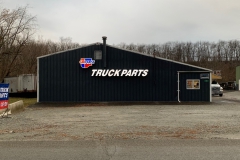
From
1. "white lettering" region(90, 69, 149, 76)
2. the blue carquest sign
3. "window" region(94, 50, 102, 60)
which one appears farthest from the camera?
"window" region(94, 50, 102, 60)

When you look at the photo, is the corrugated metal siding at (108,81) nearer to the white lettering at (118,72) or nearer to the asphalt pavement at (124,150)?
the white lettering at (118,72)

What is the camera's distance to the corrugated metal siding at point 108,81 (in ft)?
84.4

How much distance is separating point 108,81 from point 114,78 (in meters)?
0.60

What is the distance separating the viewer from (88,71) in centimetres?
2577

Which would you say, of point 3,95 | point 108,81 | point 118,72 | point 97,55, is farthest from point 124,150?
point 97,55

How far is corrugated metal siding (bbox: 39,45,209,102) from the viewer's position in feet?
84.4

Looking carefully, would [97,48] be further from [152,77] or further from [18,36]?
[18,36]

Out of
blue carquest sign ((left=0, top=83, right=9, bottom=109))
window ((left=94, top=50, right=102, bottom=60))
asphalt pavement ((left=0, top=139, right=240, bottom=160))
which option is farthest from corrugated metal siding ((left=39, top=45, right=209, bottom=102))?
asphalt pavement ((left=0, top=139, right=240, bottom=160))

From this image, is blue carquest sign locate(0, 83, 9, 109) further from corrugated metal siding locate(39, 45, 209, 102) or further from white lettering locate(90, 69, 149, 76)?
white lettering locate(90, 69, 149, 76)

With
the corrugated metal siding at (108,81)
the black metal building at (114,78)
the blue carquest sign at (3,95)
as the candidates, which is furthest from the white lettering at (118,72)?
the blue carquest sign at (3,95)

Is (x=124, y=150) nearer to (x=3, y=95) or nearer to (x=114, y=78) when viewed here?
(x=3, y=95)

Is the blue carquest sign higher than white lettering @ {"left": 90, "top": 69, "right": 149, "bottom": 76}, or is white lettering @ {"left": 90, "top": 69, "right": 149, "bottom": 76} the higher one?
white lettering @ {"left": 90, "top": 69, "right": 149, "bottom": 76}

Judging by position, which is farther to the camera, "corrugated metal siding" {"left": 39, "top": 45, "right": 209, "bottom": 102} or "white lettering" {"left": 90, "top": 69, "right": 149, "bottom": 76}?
"corrugated metal siding" {"left": 39, "top": 45, "right": 209, "bottom": 102}

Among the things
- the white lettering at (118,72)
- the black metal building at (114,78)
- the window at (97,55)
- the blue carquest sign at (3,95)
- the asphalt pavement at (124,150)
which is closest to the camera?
the asphalt pavement at (124,150)
